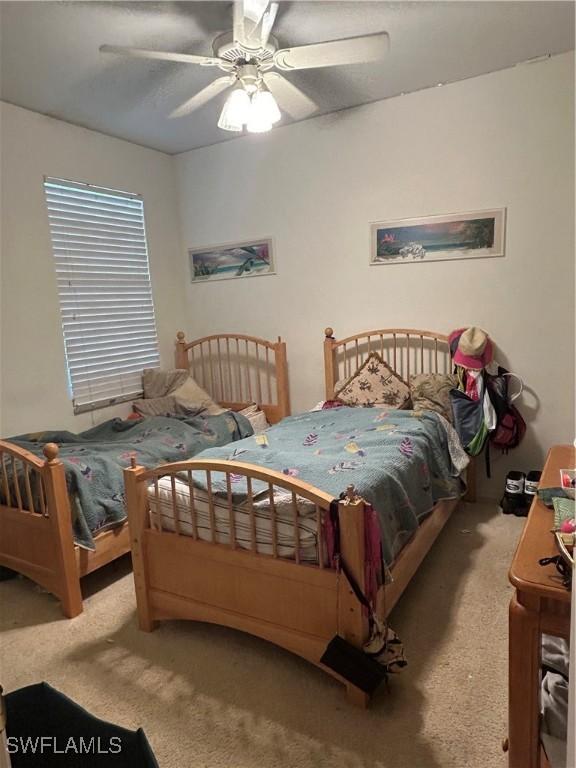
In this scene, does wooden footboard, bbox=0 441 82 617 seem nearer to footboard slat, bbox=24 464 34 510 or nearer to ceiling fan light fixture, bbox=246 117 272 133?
footboard slat, bbox=24 464 34 510

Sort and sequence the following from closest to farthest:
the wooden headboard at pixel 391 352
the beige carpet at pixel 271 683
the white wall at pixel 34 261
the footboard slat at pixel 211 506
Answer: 1. the beige carpet at pixel 271 683
2. the footboard slat at pixel 211 506
3. the white wall at pixel 34 261
4. the wooden headboard at pixel 391 352

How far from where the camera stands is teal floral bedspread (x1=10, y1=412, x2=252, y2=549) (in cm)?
244

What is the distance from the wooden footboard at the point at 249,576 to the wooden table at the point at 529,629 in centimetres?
53

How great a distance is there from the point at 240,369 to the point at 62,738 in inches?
129

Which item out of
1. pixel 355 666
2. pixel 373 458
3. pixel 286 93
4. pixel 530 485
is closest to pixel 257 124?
pixel 286 93

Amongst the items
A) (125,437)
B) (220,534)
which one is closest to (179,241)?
(125,437)

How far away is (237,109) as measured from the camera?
7.61 feet

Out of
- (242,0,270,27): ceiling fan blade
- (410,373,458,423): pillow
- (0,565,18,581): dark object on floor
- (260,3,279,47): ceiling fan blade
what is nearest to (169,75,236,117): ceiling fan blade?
(260,3,279,47): ceiling fan blade

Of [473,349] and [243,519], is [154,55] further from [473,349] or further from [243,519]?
[473,349]

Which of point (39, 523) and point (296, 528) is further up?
point (296, 528)

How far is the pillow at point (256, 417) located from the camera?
12.6 feet

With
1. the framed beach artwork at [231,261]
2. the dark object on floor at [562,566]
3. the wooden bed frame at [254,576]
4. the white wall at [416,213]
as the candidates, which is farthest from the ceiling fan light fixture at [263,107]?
the dark object on floor at [562,566]

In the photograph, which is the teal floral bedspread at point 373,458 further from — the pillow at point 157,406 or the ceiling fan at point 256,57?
the ceiling fan at point 256,57

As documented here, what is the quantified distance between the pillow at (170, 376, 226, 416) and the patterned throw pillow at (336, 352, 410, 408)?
95cm
